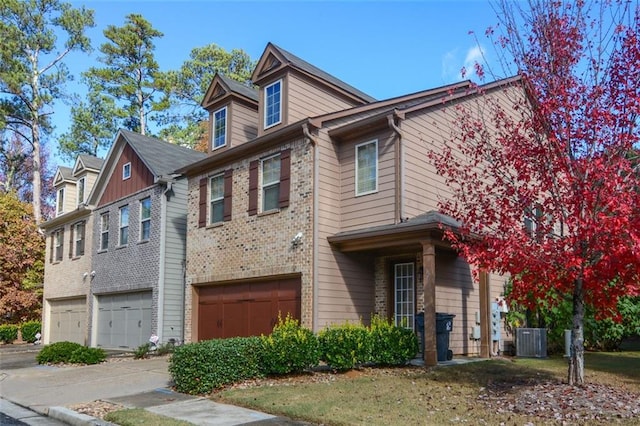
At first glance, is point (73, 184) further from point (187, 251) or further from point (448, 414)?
point (448, 414)

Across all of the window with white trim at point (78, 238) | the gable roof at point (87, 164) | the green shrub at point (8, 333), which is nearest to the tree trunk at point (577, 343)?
the window with white trim at point (78, 238)

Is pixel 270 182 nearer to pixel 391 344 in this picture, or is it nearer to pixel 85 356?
pixel 391 344

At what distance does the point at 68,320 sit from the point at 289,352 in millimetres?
19327

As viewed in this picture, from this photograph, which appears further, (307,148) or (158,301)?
(158,301)

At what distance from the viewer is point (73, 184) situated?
29.7 m

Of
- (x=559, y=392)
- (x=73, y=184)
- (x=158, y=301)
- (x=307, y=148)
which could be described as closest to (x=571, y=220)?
(x=559, y=392)

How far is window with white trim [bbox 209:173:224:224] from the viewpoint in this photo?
18172 mm

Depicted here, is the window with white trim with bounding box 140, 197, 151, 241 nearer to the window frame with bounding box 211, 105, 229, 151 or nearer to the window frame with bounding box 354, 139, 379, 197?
the window frame with bounding box 211, 105, 229, 151

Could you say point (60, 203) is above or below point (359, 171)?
above

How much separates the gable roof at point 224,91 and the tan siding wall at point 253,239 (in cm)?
265

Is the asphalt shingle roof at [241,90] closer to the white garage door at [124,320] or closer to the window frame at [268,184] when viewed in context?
the window frame at [268,184]

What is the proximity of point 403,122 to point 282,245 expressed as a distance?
4361 mm

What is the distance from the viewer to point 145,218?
21625 mm

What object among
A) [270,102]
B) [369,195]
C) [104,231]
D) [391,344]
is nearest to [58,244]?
[104,231]
